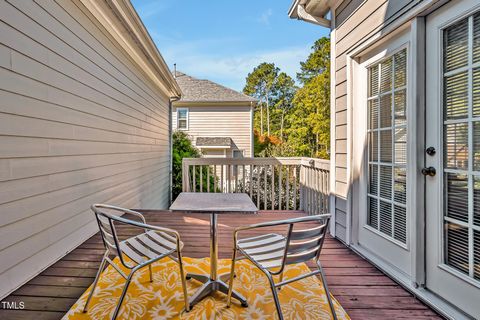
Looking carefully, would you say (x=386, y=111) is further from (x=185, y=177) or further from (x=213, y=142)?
(x=213, y=142)

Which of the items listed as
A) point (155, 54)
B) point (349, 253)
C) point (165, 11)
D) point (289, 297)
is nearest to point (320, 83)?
point (165, 11)

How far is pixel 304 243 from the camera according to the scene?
5.00ft

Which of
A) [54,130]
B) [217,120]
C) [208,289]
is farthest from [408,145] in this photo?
[217,120]

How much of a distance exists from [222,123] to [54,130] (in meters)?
9.78

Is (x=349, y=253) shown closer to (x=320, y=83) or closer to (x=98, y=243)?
(x=98, y=243)

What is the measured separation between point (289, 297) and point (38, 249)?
201 cm

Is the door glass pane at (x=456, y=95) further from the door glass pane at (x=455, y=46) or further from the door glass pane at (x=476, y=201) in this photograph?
the door glass pane at (x=476, y=201)

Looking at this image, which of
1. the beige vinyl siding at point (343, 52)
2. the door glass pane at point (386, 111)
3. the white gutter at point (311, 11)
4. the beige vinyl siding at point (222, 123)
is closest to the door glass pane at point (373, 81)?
the door glass pane at point (386, 111)

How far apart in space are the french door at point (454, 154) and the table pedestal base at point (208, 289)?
130 centimetres

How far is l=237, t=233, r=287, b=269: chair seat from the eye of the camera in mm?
1584

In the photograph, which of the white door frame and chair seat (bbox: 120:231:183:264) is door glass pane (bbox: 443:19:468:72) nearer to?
the white door frame

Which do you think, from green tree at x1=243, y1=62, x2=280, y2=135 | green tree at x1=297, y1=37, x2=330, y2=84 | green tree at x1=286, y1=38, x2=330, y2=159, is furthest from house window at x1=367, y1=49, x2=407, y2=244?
green tree at x1=243, y1=62, x2=280, y2=135

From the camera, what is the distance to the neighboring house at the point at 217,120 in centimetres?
1176

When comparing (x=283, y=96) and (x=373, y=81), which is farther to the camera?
(x=283, y=96)
